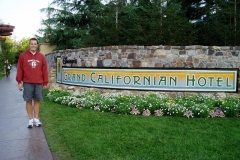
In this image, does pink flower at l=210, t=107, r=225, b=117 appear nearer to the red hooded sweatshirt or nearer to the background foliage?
the red hooded sweatshirt

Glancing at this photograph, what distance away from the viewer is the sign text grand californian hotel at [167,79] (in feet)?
24.0

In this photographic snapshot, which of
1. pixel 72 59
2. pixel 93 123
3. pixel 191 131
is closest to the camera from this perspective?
pixel 191 131

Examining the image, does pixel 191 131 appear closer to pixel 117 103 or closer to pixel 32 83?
A: pixel 117 103

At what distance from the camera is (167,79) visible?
754 centimetres

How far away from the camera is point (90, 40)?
40.6 ft

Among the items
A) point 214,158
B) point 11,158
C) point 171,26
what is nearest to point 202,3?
point 171,26

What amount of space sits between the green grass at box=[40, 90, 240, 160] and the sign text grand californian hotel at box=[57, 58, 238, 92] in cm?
182

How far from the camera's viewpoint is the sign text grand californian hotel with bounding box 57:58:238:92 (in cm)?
731

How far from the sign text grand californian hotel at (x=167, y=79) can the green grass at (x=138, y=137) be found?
5.97 ft

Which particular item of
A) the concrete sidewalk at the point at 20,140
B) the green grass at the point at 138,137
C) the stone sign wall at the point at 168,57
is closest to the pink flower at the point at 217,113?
the green grass at the point at 138,137

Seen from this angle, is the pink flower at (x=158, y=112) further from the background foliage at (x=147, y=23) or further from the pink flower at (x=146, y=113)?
the background foliage at (x=147, y=23)

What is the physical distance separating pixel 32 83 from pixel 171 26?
680 cm

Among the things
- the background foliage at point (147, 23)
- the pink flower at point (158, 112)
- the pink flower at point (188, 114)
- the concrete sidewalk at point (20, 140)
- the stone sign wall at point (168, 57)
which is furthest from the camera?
the background foliage at point (147, 23)

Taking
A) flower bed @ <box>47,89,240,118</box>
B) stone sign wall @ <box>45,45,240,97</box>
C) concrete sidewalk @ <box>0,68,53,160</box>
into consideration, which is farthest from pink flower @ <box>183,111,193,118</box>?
concrete sidewalk @ <box>0,68,53,160</box>
